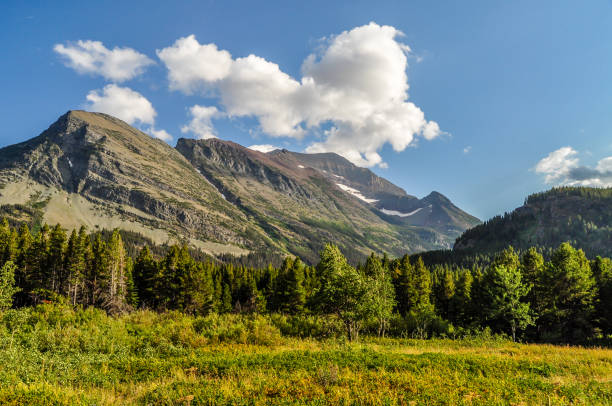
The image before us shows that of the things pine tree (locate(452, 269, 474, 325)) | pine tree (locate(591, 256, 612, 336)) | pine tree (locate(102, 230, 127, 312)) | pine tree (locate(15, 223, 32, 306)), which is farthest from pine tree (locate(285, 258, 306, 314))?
pine tree (locate(15, 223, 32, 306))

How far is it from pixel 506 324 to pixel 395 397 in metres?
40.4

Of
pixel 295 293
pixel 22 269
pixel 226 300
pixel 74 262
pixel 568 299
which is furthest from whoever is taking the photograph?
pixel 226 300

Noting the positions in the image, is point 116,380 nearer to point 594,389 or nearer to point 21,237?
point 594,389

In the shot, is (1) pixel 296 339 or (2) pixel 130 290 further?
(2) pixel 130 290

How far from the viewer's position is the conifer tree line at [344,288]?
32375 mm

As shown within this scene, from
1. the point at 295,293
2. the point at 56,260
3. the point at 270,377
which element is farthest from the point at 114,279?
the point at 270,377

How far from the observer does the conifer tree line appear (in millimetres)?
32375

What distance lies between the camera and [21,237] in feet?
207

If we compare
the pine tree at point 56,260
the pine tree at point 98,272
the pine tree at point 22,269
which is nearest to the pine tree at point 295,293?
the pine tree at point 98,272

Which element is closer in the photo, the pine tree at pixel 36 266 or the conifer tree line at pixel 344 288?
the conifer tree line at pixel 344 288

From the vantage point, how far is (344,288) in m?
28.4

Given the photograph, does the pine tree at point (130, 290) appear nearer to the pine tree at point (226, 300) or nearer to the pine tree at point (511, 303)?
the pine tree at point (226, 300)

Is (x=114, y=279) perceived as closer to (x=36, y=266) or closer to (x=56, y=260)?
(x=56, y=260)

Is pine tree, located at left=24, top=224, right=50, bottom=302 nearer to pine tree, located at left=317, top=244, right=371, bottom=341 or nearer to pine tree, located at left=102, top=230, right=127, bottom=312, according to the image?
pine tree, located at left=102, top=230, right=127, bottom=312
